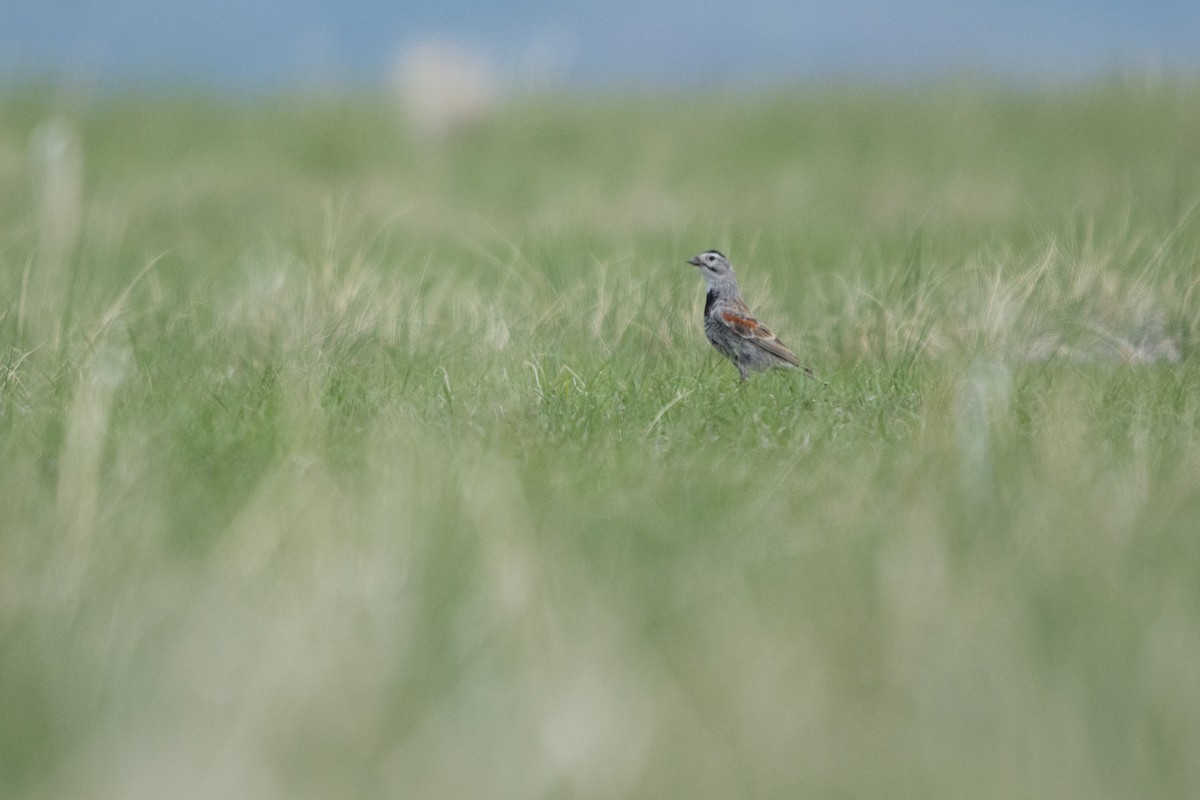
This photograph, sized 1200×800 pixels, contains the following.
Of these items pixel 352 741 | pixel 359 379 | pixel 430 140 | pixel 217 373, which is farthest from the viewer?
pixel 430 140

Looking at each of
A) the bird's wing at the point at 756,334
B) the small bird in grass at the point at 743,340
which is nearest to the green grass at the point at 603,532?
the small bird in grass at the point at 743,340

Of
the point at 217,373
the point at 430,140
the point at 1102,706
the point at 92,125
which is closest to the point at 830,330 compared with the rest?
the point at 217,373

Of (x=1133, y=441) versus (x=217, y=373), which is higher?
(x=1133, y=441)

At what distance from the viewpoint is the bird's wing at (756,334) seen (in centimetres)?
707

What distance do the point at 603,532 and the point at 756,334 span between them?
2791mm

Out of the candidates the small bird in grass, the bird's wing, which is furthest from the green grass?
the bird's wing

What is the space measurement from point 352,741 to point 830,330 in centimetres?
518

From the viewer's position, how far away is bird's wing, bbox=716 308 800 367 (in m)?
7.07

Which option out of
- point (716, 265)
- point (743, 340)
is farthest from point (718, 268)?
point (743, 340)

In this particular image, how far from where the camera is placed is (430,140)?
19.6m

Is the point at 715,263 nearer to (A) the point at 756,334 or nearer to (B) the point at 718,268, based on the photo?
(B) the point at 718,268

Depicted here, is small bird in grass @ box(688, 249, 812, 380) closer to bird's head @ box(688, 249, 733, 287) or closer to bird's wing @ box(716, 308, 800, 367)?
bird's wing @ box(716, 308, 800, 367)

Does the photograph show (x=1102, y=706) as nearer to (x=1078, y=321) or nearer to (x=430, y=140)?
(x=1078, y=321)

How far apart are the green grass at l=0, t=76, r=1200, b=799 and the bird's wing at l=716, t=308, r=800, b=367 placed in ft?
0.88
